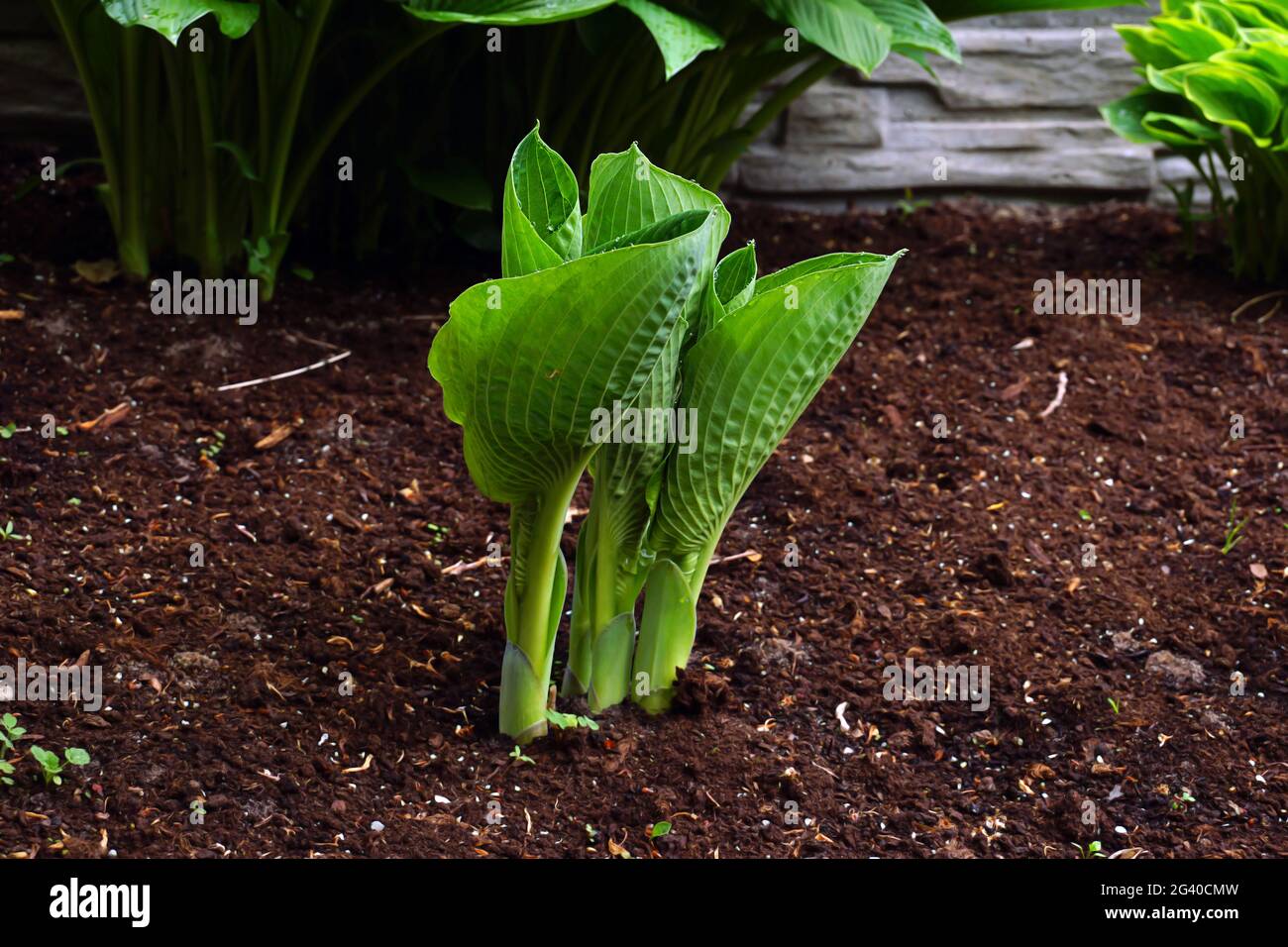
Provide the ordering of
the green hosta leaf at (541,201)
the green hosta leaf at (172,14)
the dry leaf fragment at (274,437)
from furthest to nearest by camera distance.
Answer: the dry leaf fragment at (274,437)
the green hosta leaf at (172,14)
the green hosta leaf at (541,201)

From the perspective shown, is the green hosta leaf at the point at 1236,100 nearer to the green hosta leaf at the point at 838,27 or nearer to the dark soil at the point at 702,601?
the dark soil at the point at 702,601

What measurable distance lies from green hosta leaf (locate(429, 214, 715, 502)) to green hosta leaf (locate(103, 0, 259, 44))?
3.20ft

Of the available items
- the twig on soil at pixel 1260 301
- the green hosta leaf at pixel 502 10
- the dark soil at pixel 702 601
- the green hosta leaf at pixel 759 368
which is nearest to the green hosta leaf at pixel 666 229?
the green hosta leaf at pixel 759 368

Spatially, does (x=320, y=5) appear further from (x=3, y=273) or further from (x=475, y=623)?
(x=475, y=623)

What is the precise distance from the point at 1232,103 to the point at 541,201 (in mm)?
1930

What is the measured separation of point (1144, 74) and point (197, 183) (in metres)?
2.31

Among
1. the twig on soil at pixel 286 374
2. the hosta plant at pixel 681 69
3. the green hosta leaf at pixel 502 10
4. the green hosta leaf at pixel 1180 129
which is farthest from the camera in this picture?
the green hosta leaf at pixel 1180 129

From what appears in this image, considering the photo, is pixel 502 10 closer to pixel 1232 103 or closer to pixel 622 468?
pixel 622 468

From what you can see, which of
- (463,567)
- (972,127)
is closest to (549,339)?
(463,567)

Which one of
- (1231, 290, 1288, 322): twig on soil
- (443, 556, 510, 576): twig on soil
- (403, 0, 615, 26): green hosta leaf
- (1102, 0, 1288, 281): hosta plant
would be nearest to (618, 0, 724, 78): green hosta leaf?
(403, 0, 615, 26): green hosta leaf

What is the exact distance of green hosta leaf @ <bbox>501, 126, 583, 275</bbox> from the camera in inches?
56.1

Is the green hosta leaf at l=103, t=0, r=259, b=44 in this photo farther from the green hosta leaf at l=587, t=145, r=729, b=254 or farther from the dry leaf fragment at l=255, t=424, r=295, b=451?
the green hosta leaf at l=587, t=145, r=729, b=254

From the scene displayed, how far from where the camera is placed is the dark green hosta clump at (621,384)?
4.31ft

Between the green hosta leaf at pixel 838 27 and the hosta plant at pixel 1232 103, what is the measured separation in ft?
2.45
